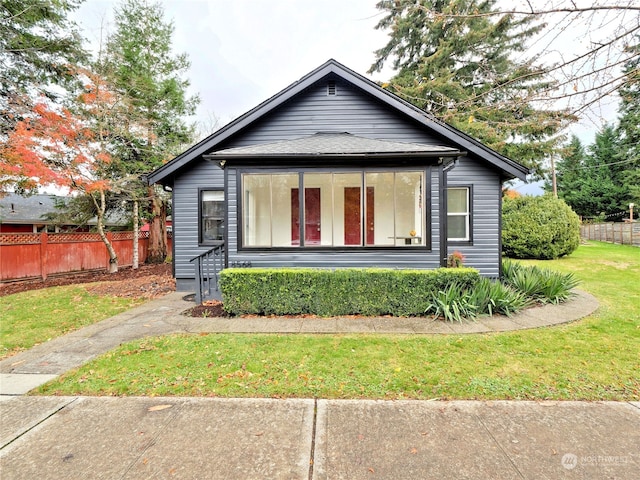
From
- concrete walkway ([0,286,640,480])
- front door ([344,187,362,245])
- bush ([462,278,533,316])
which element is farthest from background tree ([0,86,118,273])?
bush ([462,278,533,316])

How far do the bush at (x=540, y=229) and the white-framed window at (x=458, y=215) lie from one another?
687 cm

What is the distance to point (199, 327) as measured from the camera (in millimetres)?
5289

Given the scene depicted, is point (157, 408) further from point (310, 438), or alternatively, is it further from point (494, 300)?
point (494, 300)

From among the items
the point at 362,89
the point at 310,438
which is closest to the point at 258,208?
the point at 362,89

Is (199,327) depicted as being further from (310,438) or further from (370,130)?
(370,130)

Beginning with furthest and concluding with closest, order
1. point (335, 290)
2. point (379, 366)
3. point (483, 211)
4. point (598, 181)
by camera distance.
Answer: point (598, 181) < point (483, 211) < point (335, 290) < point (379, 366)

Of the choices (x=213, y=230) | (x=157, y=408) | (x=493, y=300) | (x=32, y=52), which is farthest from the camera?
(x=32, y=52)

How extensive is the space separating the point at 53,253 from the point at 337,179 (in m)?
10.8

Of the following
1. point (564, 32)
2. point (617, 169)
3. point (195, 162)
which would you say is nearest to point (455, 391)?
point (564, 32)

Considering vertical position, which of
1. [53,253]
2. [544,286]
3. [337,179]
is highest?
[337,179]

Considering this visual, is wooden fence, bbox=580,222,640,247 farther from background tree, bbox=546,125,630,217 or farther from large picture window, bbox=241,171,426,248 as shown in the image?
large picture window, bbox=241,171,426,248

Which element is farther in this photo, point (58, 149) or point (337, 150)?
point (58, 149)

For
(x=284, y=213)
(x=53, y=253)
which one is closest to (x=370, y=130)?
(x=284, y=213)

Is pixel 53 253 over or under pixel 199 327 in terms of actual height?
over
